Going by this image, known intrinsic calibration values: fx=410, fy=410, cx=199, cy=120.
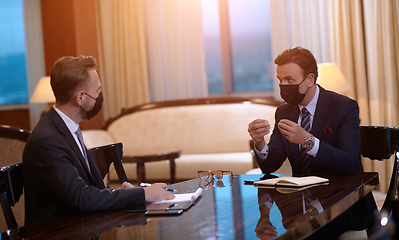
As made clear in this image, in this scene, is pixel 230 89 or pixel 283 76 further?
pixel 230 89

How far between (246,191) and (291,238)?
576 mm

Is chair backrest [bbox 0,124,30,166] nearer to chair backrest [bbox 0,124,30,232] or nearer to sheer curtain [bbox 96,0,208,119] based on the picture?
chair backrest [bbox 0,124,30,232]

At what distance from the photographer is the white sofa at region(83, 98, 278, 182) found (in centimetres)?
504

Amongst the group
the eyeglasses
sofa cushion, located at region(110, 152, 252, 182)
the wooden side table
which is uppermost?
the eyeglasses

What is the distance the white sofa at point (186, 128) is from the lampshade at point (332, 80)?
927 mm

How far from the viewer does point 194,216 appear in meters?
1.34

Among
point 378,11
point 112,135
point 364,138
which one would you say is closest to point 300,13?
point 378,11

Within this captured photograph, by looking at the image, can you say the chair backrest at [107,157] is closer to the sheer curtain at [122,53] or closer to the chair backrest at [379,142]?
the chair backrest at [379,142]

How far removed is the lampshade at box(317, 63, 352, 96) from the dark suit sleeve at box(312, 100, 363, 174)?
214 cm

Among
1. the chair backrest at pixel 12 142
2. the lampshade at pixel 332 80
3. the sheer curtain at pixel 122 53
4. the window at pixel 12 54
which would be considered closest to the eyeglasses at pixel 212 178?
the chair backrest at pixel 12 142

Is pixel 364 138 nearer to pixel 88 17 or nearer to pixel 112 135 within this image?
pixel 112 135

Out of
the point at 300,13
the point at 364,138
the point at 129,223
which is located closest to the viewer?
the point at 129,223

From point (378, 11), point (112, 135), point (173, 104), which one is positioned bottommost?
point (112, 135)

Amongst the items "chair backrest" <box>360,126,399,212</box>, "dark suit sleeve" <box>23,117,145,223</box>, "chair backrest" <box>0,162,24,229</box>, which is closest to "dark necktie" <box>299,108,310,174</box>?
"chair backrest" <box>360,126,399,212</box>
